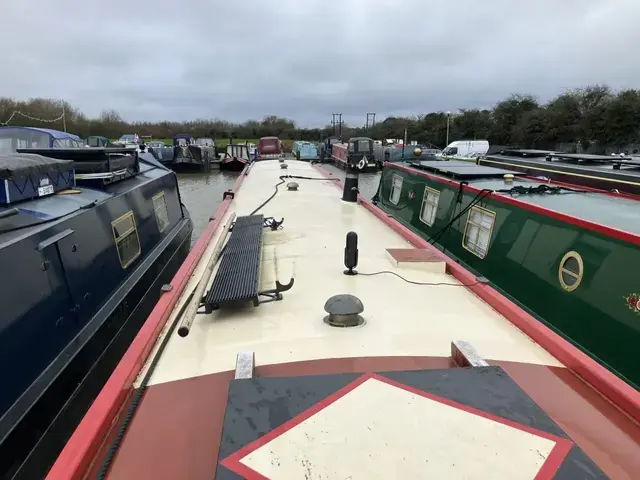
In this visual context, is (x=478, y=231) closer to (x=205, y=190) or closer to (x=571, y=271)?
(x=571, y=271)

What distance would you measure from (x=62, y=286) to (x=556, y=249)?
5.29 m

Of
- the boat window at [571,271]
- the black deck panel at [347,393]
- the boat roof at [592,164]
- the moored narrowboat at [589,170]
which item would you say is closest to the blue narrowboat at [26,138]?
the black deck panel at [347,393]

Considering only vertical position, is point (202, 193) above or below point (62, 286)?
below

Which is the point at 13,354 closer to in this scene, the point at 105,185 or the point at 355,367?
the point at 355,367

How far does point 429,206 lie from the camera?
860 centimetres

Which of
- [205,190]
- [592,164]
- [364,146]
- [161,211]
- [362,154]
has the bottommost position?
[205,190]

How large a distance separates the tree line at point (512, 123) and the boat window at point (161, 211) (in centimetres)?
2516

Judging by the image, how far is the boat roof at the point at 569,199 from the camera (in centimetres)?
498

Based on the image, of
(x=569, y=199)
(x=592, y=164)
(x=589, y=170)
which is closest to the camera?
(x=569, y=199)

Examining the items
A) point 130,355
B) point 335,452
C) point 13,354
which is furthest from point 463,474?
point 13,354

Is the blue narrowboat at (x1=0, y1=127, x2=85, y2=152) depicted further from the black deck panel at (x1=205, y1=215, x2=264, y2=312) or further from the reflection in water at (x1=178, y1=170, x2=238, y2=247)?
the black deck panel at (x1=205, y1=215, x2=264, y2=312)

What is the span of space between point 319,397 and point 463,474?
2.31ft

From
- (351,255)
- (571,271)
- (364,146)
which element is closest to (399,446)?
(351,255)

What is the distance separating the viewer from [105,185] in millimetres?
6609
